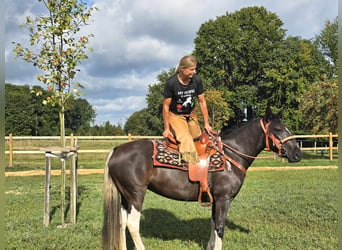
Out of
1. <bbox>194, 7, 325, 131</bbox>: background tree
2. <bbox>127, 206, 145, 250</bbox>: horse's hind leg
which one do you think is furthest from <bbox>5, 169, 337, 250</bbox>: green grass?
<bbox>194, 7, 325, 131</bbox>: background tree

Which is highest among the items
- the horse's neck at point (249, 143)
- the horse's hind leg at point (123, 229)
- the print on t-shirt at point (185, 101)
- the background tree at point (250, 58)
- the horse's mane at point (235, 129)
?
the background tree at point (250, 58)

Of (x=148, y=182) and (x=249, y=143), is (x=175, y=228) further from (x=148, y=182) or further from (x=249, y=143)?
(x=249, y=143)

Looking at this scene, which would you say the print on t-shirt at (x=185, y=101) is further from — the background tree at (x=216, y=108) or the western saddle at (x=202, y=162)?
the background tree at (x=216, y=108)

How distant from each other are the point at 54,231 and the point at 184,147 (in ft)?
11.0

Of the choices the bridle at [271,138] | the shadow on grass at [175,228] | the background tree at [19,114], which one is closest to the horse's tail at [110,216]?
the shadow on grass at [175,228]

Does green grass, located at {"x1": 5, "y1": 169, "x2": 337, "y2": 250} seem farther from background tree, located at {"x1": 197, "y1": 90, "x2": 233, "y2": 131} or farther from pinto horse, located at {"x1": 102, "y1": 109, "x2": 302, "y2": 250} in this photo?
background tree, located at {"x1": 197, "y1": 90, "x2": 233, "y2": 131}

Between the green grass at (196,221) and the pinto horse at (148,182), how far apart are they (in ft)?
2.92

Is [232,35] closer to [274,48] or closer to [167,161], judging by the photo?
[274,48]

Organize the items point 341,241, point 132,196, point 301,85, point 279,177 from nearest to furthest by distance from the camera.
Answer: point 341,241, point 132,196, point 279,177, point 301,85

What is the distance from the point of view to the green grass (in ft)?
17.0

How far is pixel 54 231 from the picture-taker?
18.8 feet

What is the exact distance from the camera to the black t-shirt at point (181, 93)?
14.5ft

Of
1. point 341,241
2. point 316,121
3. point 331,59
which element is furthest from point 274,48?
point 341,241

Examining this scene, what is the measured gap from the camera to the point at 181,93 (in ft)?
14.6
